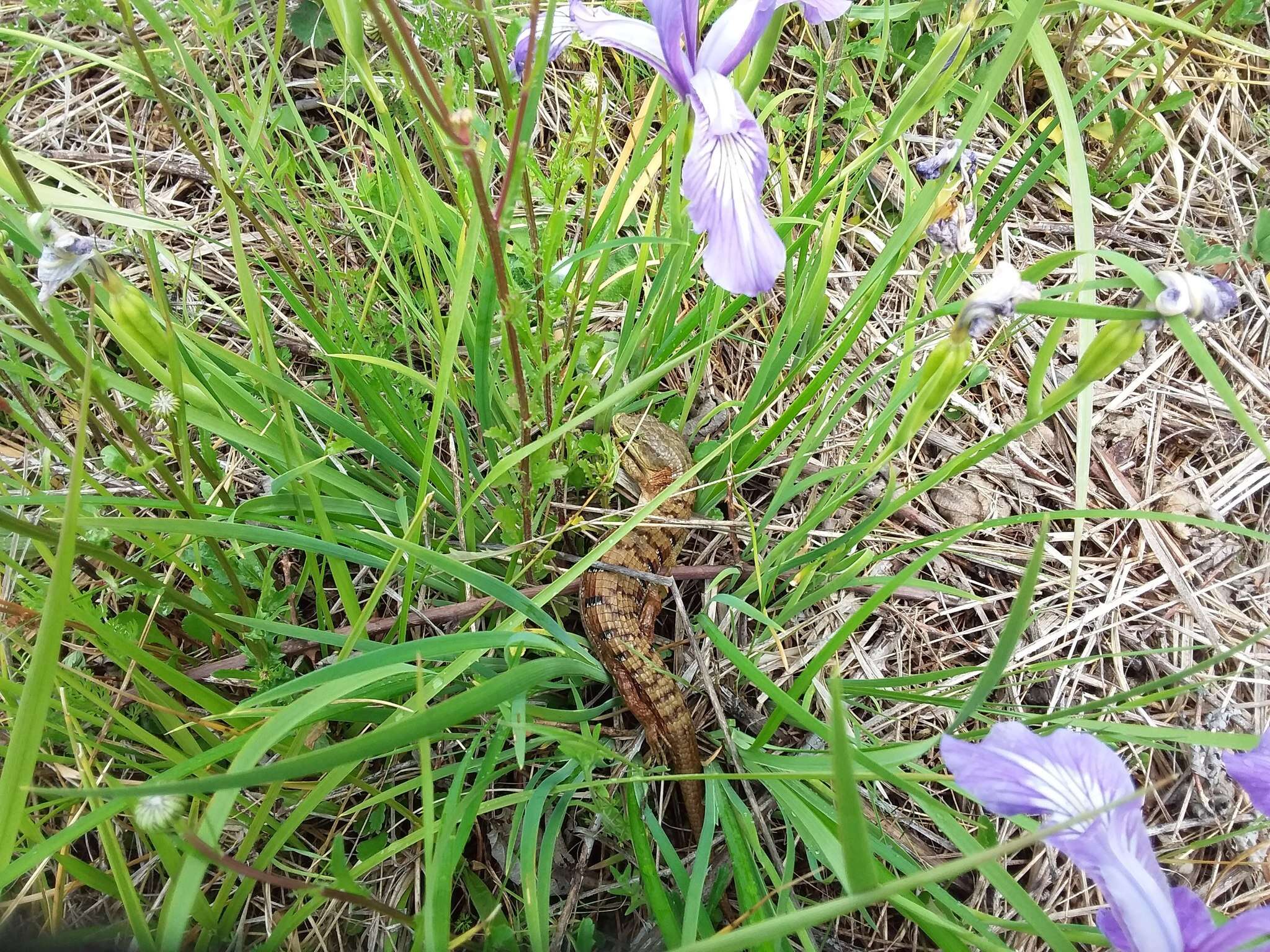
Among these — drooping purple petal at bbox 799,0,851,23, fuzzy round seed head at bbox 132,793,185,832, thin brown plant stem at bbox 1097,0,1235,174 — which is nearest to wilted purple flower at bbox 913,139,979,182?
drooping purple petal at bbox 799,0,851,23

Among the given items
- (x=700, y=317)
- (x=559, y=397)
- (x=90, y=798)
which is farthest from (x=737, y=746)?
(x=90, y=798)

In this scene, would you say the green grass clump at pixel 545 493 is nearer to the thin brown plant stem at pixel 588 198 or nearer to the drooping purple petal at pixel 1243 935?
the thin brown plant stem at pixel 588 198

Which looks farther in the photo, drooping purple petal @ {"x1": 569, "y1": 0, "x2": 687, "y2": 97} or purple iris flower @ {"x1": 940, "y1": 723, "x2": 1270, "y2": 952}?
drooping purple petal @ {"x1": 569, "y1": 0, "x2": 687, "y2": 97}

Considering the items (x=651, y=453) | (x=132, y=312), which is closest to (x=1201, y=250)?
(x=651, y=453)

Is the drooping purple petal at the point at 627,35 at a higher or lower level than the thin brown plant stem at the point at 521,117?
higher

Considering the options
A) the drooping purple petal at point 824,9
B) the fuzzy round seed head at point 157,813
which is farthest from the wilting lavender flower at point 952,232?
the fuzzy round seed head at point 157,813

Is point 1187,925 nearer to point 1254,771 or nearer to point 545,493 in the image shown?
point 1254,771

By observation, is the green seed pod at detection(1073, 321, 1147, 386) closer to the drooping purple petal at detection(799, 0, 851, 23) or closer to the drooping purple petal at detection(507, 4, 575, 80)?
the drooping purple petal at detection(799, 0, 851, 23)
